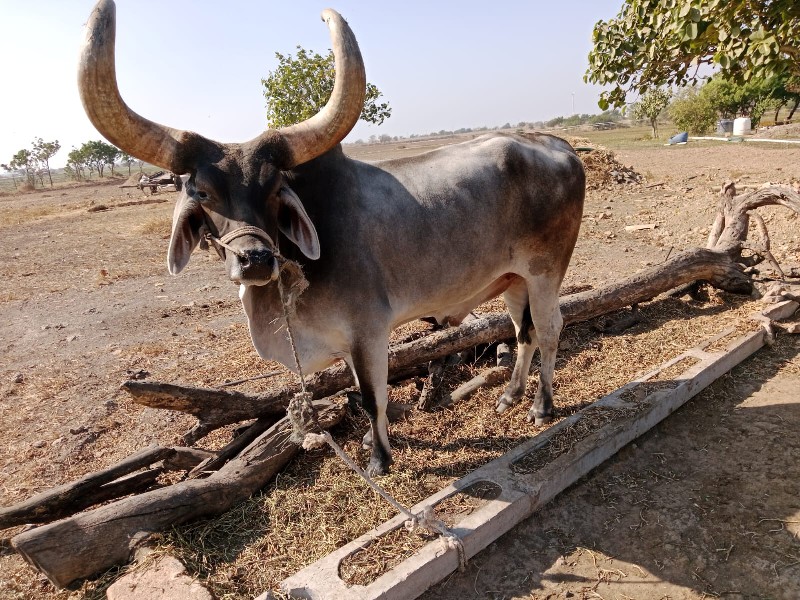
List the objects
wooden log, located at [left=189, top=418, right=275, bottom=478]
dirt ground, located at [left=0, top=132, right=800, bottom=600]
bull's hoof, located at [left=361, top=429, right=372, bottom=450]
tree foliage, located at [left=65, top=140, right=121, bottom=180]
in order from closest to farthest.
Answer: dirt ground, located at [left=0, top=132, right=800, bottom=600] → wooden log, located at [left=189, top=418, right=275, bottom=478] → bull's hoof, located at [left=361, top=429, right=372, bottom=450] → tree foliage, located at [left=65, top=140, right=121, bottom=180]

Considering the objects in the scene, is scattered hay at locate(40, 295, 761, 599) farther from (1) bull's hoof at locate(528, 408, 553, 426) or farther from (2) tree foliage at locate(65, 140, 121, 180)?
(2) tree foliage at locate(65, 140, 121, 180)

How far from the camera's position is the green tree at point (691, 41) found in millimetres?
3479

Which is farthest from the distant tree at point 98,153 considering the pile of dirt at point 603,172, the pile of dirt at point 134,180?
the pile of dirt at point 603,172

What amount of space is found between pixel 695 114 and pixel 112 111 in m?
47.6

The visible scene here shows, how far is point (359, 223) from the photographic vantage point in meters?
3.21

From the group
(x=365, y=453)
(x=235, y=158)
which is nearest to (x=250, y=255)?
(x=235, y=158)

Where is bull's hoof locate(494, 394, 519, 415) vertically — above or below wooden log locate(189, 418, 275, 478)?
below

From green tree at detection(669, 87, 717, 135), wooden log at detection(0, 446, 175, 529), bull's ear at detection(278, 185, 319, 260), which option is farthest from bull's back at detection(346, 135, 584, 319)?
green tree at detection(669, 87, 717, 135)

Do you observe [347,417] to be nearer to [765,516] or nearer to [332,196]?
[332,196]

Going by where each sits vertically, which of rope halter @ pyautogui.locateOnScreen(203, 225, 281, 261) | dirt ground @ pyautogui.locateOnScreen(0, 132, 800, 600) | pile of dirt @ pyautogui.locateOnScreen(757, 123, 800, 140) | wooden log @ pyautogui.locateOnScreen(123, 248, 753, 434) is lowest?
dirt ground @ pyautogui.locateOnScreen(0, 132, 800, 600)

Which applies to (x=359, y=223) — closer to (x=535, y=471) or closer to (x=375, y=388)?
(x=375, y=388)

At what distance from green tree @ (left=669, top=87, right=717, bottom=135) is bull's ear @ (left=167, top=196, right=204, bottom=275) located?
1850 inches

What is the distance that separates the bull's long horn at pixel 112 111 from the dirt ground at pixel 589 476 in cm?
222

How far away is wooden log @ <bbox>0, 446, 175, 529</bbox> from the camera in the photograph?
301cm
